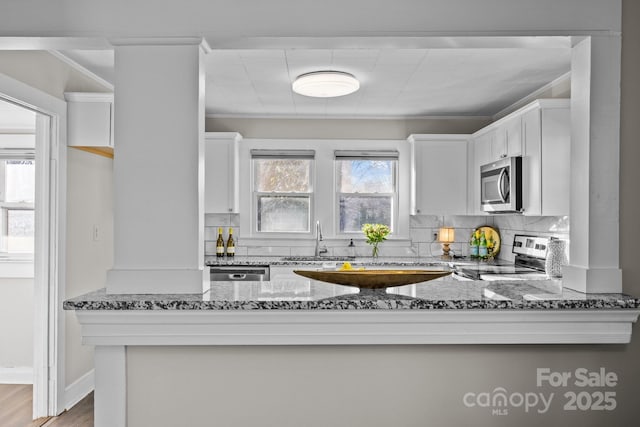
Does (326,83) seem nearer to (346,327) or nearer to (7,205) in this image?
(346,327)

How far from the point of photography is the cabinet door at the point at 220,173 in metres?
4.53

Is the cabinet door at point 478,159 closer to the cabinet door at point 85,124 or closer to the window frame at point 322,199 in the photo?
the window frame at point 322,199

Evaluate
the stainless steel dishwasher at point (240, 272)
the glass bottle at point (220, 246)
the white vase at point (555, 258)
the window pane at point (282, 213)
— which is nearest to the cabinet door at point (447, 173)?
the window pane at point (282, 213)

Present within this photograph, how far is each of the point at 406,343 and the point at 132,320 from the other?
0.96 metres

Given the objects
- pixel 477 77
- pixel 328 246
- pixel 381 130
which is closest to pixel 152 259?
pixel 477 77

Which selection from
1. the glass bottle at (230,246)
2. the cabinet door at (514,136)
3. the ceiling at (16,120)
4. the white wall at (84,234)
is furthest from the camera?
the glass bottle at (230,246)

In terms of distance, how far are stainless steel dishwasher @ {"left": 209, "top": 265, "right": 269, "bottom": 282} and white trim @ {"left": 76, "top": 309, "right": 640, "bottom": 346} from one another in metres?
2.46

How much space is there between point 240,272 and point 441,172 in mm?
2139

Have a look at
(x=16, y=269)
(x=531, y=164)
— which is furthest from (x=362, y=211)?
(x=16, y=269)

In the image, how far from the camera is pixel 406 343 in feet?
5.41

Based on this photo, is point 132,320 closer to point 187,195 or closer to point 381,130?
point 187,195

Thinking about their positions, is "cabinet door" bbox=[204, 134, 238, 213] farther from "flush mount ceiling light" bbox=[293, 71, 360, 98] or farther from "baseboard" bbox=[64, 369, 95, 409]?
"baseboard" bbox=[64, 369, 95, 409]

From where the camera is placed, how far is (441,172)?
4.57m

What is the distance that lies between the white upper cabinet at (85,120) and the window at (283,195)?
6.13 feet
